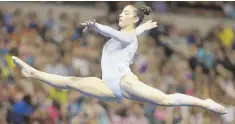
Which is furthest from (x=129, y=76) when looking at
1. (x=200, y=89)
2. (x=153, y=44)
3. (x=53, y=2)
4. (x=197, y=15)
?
(x=197, y=15)

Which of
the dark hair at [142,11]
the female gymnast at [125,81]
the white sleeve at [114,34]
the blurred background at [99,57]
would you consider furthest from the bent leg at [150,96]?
the blurred background at [99,57]

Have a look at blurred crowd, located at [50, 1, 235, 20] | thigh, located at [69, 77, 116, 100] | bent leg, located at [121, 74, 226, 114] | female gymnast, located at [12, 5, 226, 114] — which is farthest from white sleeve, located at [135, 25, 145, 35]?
blurred crowd, located at [50, 1, 235, 20]

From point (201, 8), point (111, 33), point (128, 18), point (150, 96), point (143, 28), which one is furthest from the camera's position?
point (201, 8)

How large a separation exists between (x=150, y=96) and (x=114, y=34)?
0.51 m

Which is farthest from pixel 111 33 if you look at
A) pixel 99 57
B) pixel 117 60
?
pixel 99 57

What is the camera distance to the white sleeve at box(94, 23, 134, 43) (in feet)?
16.4

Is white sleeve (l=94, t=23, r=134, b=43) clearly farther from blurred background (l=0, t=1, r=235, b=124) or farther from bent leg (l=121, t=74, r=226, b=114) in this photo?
blurred background (l=0, t=1, r=235, b=124)

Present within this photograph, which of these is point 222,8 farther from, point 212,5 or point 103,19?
point 103,19

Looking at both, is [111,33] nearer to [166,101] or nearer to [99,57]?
[166,101]

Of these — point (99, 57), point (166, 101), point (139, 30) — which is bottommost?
point (99, 57)

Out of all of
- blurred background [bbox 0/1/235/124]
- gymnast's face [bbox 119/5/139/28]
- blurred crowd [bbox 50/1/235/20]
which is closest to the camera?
gymnast's face [bbox 119/5/139/28]

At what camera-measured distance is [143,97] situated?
17.0 ft

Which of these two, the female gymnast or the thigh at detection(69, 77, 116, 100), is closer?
the female gymnast

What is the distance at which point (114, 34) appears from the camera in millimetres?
5062
